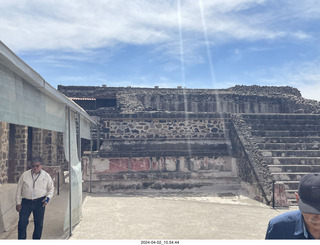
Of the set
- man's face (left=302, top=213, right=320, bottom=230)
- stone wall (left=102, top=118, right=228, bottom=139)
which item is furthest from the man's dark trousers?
stone wall (left=102, top=118, right=228, bottom=139)

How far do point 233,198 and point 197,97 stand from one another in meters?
14.1

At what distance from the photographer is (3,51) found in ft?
8.07

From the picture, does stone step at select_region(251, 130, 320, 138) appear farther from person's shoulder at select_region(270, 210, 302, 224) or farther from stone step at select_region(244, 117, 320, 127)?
person's shoulder at select_region(270, 210, 302, 224)

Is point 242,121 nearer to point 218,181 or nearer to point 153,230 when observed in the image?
point 218,181

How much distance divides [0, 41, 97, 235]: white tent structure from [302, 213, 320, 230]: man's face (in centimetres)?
275

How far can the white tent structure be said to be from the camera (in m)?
2.79

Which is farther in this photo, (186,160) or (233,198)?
(186,160)

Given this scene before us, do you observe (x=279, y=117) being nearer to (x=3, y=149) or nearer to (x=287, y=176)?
(x=287, y=176)

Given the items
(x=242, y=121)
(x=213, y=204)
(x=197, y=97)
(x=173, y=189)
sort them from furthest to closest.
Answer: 1. (x=197, y=97)
2. (x=242, y=121)
3. (x=173, y=189)
4. (x=213, y=204)

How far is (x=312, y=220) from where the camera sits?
4.58 feet

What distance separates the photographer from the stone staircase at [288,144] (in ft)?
25.7

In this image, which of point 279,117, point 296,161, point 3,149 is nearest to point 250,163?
point 296,161

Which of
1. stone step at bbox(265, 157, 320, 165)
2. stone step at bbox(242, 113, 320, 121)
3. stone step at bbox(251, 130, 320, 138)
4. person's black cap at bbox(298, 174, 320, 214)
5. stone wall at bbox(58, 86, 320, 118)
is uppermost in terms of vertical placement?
stone wall at bbox(58, 86, 320, 118)

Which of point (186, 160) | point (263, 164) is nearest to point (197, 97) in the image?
point (186, 160)
